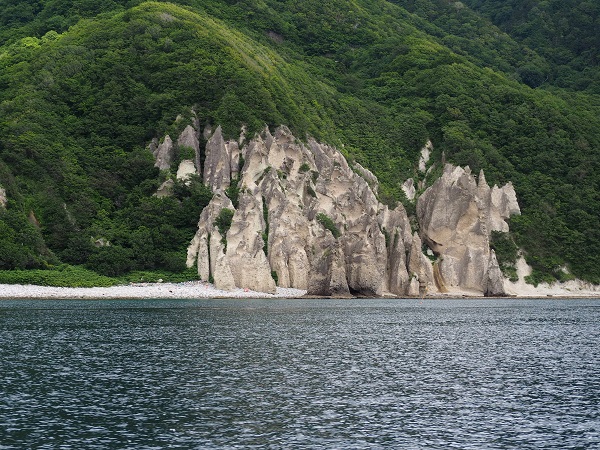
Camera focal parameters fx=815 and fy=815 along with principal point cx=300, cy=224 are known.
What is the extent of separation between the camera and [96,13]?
530 feet

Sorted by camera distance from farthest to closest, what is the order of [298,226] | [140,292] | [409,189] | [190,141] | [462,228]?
[409,189], [462,228], [190,141], [298,226], [140,292]

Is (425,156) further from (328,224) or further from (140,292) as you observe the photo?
(140,292)

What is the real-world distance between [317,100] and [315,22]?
46439mm

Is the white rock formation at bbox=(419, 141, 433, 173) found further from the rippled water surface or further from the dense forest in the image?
the rippled water surface

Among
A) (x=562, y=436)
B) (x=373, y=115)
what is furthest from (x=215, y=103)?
(x=562, y=436)

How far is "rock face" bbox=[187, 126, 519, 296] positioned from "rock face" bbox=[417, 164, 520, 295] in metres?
0.14

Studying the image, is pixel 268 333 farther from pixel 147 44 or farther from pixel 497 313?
pixel 147 44

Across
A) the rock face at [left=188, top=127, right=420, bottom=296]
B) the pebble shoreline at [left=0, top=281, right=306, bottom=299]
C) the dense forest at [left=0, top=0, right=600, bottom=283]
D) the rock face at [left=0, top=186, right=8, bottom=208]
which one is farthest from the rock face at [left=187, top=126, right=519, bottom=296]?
the rock face at [left=0, top=186, right=8, bottom=208]

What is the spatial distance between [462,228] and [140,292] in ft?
159

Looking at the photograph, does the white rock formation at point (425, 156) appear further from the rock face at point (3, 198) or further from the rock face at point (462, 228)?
the rock face at point (3, 198)

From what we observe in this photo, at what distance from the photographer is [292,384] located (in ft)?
109

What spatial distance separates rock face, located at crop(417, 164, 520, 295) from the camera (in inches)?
4434

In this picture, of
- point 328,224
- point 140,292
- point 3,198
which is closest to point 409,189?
point 328,224

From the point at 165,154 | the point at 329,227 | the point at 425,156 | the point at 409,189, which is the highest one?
the point at 425,156
